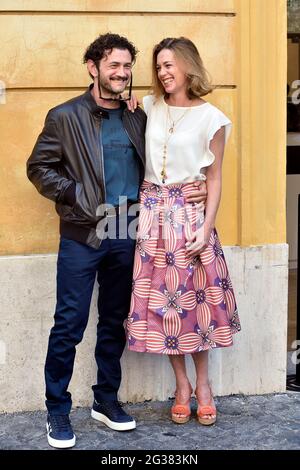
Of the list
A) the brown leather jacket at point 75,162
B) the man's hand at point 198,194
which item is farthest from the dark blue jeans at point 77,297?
the man's hand at point 198,194

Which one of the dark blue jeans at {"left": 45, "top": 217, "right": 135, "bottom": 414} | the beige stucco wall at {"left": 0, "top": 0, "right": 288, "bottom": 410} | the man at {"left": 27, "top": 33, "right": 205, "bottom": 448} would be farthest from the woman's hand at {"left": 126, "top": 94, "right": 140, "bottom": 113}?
the dark blue jeans at {"left": 45, "top": 217, "right": 135, "bottom": 414}

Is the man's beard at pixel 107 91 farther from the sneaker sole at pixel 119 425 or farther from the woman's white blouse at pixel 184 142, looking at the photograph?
the sneaker sole at pixel 119 425

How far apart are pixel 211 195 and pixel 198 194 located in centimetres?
8

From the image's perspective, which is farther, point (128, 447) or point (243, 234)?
point (243, 234)

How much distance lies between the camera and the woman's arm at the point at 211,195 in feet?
15.2

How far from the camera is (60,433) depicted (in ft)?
15.1

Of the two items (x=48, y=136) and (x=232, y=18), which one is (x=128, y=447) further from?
(x=232, y=18)

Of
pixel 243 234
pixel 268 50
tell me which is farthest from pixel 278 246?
pixel 268 50

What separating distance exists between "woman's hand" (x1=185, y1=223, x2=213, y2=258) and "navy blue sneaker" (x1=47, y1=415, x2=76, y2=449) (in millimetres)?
1151

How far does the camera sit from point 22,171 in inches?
197

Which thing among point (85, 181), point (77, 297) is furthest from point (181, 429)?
point (85, 181)

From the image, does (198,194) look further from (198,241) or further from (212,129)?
(212,129)

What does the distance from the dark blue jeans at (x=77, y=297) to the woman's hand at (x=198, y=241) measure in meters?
0.33
